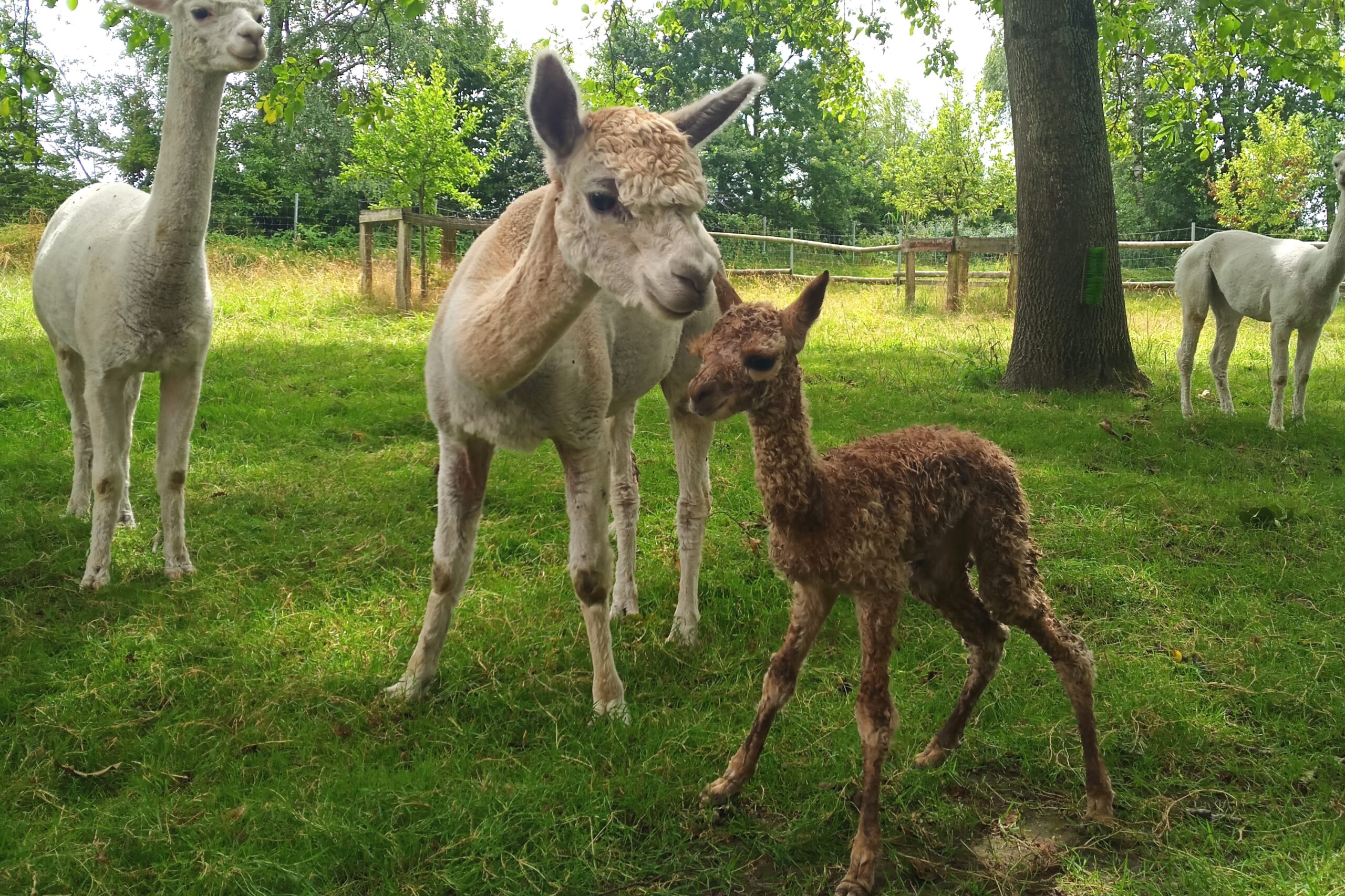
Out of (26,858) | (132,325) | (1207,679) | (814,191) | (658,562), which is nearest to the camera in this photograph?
(26,858)

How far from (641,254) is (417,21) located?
22574 millimetres

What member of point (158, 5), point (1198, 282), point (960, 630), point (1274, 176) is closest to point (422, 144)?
point (158, 5)

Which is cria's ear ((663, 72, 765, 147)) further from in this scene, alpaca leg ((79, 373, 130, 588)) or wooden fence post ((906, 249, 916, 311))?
wooden fence post ((906, 249, 916, 311))

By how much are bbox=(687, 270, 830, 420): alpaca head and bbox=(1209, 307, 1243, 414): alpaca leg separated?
7313 millimetres

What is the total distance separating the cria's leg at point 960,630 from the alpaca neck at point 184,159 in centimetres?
355

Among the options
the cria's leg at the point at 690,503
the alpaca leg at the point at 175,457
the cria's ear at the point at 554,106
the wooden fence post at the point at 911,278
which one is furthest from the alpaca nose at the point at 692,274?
the wooden fence post at the point at 911,278

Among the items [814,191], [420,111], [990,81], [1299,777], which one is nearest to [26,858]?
[1299,777]

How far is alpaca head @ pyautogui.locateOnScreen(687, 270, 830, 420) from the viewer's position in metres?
2.37

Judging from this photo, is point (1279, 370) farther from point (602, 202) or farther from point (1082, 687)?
point (602, 202)

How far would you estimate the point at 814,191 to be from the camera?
3978 centimetres

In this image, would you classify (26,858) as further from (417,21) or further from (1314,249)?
(417,21)

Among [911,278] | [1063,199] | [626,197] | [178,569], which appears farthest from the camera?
[911,278]

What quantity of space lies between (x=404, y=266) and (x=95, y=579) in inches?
376

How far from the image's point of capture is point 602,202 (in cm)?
256
